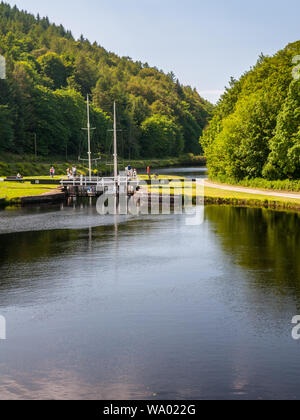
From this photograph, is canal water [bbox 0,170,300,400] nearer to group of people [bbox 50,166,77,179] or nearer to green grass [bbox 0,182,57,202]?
green grass [bbox 0,182,57,202]

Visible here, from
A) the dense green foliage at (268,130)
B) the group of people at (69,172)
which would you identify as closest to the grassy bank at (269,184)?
the dense green foliage at (268,130)

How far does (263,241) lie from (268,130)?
2937 centimetres

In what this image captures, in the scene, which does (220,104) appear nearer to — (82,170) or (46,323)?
(82,170)

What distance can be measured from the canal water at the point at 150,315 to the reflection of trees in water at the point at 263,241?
0.09 meters

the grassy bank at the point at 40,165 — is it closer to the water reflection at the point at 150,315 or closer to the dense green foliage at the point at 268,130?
the dense green foliage at the point at 268,130

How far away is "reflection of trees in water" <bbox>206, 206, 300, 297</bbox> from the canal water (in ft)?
0.28

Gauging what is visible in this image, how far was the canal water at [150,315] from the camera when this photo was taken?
11.5m

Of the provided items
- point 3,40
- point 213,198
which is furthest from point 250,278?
point 3,40

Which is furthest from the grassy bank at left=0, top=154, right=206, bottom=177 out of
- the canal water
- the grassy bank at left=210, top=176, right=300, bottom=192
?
the canal water

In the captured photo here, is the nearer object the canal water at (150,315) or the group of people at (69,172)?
the canal water at (150,315)

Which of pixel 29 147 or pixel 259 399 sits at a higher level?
pixel 29 147

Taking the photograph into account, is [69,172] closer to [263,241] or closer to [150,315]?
[263,241]

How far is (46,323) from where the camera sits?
1518cm

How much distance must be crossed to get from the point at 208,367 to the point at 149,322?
3.34 metres
